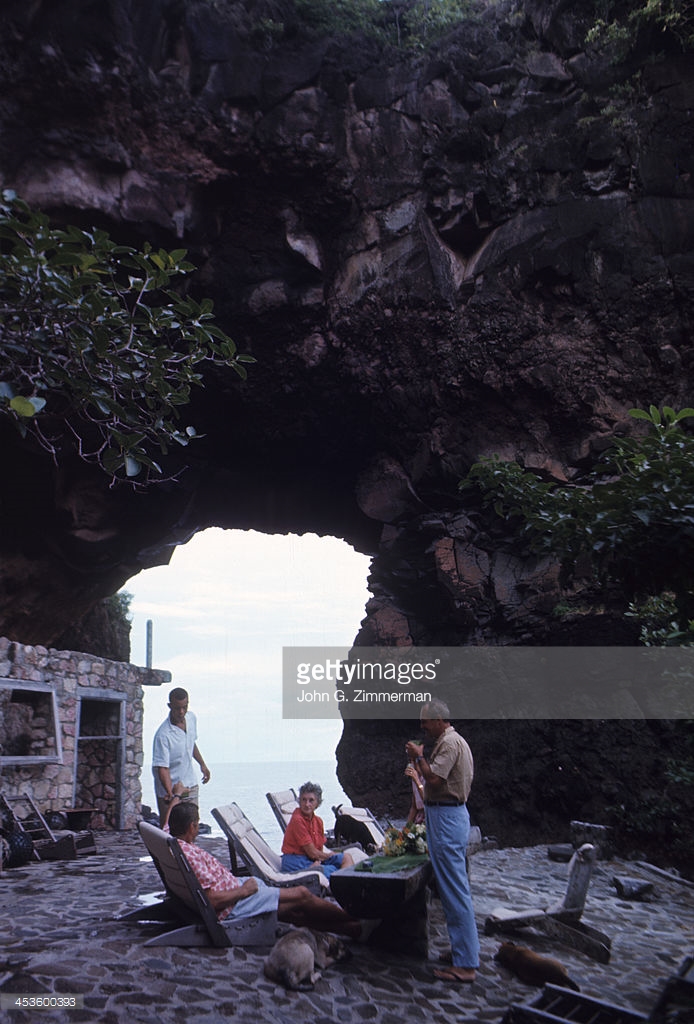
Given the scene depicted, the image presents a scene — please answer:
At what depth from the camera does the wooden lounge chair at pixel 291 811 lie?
25.3 ft

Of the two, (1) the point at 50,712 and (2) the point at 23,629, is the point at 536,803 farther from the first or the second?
(2) the point at 23,629

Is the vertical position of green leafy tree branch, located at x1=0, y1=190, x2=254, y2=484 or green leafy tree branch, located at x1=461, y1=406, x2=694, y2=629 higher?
green leafy tree branch, located at x1=0, y1=190, x2=254, y2=484

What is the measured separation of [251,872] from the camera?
19.2 ft

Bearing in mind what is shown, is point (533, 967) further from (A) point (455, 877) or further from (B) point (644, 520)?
(B) point (644, 520)

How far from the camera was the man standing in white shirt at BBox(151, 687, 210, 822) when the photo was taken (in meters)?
6.43

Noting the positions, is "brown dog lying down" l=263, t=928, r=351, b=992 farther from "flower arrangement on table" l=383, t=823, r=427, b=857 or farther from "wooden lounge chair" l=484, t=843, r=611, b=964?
"wooden lounge chair" l=484, t=843, r=611, b=964

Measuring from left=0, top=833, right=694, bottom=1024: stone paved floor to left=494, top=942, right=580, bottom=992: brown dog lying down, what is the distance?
0.07 metres

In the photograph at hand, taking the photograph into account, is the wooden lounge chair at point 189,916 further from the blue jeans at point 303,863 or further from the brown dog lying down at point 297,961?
the blue jeans at point 303,863

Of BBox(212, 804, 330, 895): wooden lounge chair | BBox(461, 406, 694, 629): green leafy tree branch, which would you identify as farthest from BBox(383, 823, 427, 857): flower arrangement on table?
BBox(461, 406, 694, 629): green leafy tree branch

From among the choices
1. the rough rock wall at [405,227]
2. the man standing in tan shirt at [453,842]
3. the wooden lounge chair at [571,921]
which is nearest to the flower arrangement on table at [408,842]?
the man standing in tan shirt at [453,842]

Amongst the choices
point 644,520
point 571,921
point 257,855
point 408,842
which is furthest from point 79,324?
point 571,921

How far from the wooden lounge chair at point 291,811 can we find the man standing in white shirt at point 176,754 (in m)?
1.15

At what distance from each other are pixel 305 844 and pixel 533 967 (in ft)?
7.19

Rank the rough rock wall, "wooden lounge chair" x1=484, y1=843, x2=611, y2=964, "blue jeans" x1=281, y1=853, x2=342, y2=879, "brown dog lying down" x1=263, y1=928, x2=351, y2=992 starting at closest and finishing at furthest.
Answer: "brown dog lying down" x1=263, y1=928, x2=351, y2=992
"wooden lounge chair" x1=484, y1=843, x2=611, y2=964
"blue jeans" x1=281, y1=853, x2=342, y2=879
the rough rock wall
